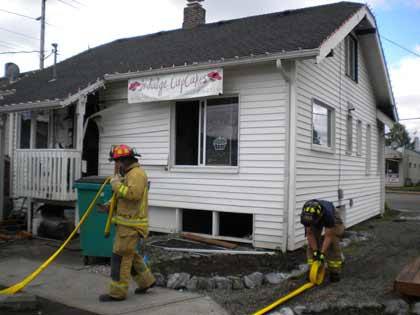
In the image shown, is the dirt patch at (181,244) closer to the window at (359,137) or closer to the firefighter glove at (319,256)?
the firefighter glove at (319,256)

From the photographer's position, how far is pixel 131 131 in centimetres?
1030

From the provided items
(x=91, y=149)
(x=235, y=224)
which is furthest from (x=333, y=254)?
(x=91, y=149)

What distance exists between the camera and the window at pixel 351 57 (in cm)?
1210

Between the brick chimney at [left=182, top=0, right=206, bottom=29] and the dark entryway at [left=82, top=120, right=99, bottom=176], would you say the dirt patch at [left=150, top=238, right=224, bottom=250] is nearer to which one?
the dark entryway at [left=82, top=120, right=99, bottom=176]

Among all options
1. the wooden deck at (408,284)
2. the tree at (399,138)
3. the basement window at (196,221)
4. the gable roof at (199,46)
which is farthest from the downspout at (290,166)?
the tree at (399,138)

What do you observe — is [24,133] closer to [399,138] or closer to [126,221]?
[126,221]

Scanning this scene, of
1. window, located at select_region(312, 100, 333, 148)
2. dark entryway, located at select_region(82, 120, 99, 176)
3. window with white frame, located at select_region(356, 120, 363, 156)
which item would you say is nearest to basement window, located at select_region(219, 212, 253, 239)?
window, located at select_region(312, 100, 333, 148)

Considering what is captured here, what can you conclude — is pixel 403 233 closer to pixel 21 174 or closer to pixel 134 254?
pixel 134 254

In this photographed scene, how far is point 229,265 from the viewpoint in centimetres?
704

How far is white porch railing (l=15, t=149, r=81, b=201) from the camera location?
946 cm

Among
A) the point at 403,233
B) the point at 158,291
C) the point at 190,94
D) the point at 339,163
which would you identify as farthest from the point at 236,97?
the point at 403,233

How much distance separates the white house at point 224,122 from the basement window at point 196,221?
0.07 ft

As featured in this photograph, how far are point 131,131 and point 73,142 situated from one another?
1767 millimetres

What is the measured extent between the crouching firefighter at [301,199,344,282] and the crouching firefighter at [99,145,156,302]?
2.21 meters
